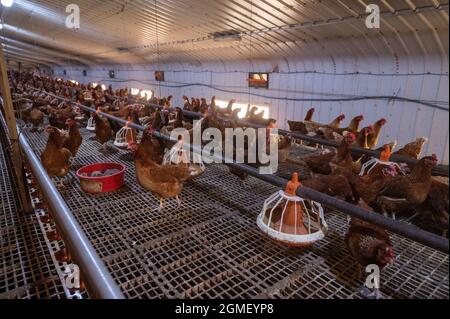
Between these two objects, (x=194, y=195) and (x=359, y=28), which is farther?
(x=359, y=28)

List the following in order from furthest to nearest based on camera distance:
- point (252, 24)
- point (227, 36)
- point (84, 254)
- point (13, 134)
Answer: point (227, 36) < point (252, 24) < point (13, 134) < point (84, 254)

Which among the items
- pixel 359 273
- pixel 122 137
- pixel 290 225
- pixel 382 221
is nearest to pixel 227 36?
pixel 122 137

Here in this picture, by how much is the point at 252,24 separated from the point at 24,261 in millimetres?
4793

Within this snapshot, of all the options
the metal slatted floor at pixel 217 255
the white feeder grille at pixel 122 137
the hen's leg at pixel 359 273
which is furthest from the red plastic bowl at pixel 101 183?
the hen's leg at pixel 359 273

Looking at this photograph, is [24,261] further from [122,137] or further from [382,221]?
[122,137]

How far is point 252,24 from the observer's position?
4.96 m

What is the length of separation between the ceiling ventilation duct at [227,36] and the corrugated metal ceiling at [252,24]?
11 centimetres

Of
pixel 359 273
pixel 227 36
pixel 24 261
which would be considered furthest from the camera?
pixel 227 36

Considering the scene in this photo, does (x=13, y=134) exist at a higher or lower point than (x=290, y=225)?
higher

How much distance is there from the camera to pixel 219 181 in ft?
9.91

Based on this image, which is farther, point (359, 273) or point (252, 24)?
point (252, 24)

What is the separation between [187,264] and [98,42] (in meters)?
10.1

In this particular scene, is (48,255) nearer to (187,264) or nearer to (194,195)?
(187,264)

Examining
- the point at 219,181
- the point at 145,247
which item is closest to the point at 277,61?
the point at 219,181
